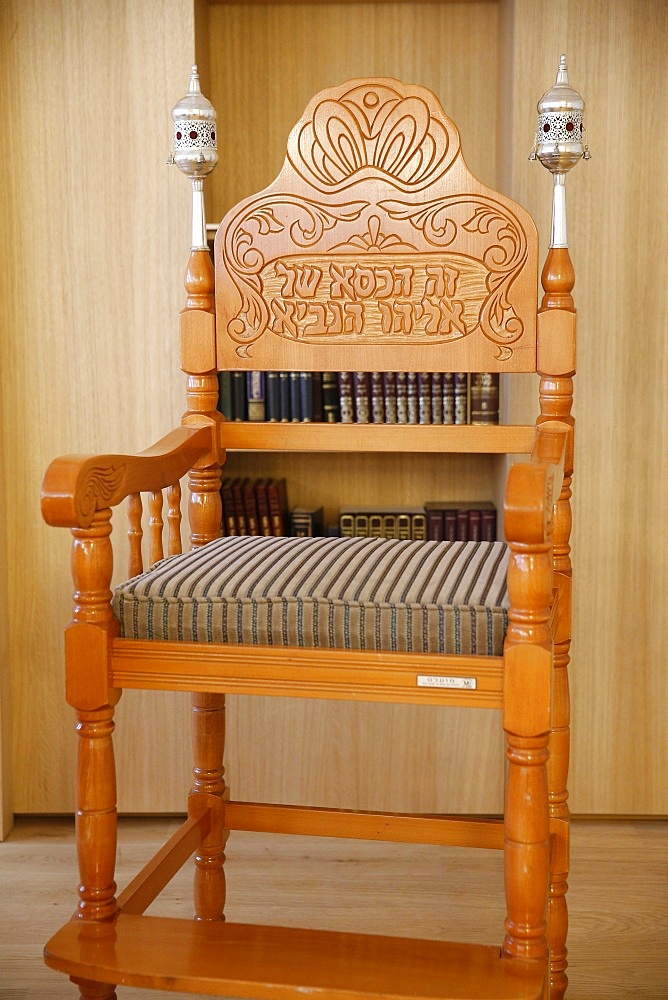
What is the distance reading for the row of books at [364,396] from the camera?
7.36ft

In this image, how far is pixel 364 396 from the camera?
7.41 ft

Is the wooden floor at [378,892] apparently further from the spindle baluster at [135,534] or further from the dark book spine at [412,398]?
the dark book spine at [412,398]

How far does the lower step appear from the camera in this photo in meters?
1.13

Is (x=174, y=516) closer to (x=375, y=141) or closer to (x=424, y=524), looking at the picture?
(x=375, y=141)

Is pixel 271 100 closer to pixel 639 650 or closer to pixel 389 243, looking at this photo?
A: pixel 389 243

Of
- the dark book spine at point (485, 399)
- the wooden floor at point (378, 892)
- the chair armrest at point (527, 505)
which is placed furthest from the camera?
the dark book spine at point (485, 399)

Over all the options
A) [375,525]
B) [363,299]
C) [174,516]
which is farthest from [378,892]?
[363,299]

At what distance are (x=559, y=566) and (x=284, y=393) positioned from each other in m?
0.90

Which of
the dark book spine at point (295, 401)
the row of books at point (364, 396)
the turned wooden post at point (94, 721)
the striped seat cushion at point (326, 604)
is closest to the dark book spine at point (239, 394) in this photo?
the row of books at point (364, 396)

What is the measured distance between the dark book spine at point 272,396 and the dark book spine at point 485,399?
41cm

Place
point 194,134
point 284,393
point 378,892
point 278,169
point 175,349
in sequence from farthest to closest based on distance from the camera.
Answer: point 278,169
point 284,393
point 175,349
point 378,892
point 194,134

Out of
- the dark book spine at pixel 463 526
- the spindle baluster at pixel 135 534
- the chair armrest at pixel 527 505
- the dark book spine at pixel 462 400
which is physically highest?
the dark book spine at pixel 462 400

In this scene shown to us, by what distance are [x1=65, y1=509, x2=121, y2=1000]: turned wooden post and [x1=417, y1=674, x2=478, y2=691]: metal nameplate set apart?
362 mm

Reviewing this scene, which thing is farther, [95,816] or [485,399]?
[485,399]
